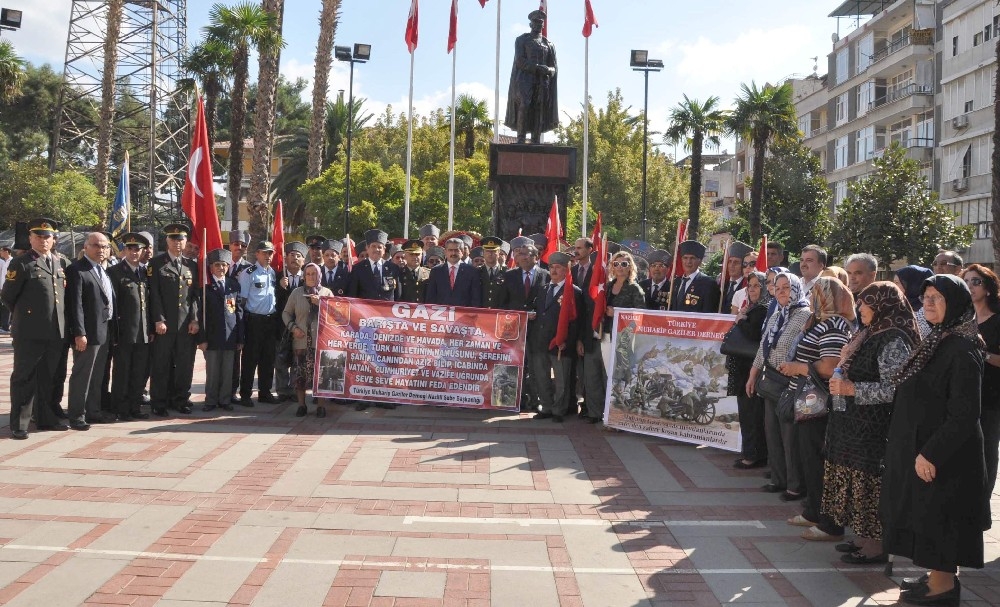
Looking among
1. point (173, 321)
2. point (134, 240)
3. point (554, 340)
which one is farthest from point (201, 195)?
point (554, 340)

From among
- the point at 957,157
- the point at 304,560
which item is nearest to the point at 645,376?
the point at 304,560

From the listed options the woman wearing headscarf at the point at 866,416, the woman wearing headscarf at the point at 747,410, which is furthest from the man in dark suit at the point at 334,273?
the woman wearing headscarf at the point at 866,416

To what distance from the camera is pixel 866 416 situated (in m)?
5.29

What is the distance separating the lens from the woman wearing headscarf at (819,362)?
576 centimetres

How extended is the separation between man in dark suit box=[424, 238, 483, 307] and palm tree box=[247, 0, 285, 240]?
1397 cm

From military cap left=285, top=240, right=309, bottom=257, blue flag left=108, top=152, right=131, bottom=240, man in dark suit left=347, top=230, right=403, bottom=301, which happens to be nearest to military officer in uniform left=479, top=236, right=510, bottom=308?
man in dark suit left=347, top=230, right=403, bottom=301

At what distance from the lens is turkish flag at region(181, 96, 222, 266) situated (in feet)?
34.1

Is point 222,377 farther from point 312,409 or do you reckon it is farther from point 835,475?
point 835,475

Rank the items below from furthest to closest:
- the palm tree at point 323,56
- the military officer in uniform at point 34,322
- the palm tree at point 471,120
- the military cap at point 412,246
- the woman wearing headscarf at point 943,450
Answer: the palm tree at point 471,120, the palm tree at point 323,56, the military cap at point 412,246, the military officer in uniform at point 34,322, the woman wearing headscarf at point 943,450

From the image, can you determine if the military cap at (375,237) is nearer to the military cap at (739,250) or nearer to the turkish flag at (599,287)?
the turkish flag at (599,287)

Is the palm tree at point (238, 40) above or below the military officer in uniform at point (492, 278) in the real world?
above

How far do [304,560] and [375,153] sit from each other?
44822 mm

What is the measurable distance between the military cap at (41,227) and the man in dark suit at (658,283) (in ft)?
21.4

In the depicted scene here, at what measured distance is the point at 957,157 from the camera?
4025 cm
